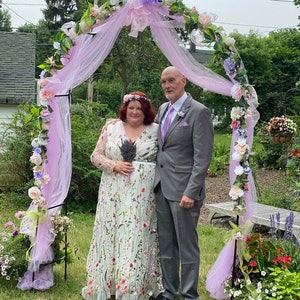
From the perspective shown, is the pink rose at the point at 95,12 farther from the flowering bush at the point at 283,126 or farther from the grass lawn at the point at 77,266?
the flowering bush at the point at 283,126

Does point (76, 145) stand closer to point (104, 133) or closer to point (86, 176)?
point (86, 176)

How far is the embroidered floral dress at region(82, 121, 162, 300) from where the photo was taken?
445 centimetres

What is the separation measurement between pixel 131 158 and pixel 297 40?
25.5 metres

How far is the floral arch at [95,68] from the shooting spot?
170 inches

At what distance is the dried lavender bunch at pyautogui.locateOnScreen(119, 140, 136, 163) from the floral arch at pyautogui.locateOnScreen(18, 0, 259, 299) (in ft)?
2.06

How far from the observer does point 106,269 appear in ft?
15.0

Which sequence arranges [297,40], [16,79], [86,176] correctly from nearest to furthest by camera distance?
[86,176], [16,79], [297,40]

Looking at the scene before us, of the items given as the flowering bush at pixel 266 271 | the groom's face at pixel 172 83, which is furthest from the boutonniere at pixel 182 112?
the flowering bush at pixel 266 271

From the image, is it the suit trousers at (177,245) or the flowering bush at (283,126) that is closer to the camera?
the suit trousers at (177,245)

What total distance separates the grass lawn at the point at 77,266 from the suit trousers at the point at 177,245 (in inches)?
19.4

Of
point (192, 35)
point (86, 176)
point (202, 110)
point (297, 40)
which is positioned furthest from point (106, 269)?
point (297, 40)

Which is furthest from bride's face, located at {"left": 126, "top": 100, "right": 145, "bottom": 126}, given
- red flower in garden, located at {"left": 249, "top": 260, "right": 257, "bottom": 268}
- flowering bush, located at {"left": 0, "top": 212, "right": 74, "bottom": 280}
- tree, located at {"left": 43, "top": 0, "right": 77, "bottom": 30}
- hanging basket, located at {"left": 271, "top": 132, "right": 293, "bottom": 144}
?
tree, located at {"left": 43, "top": 0, "right": 77, "bottom": 30}

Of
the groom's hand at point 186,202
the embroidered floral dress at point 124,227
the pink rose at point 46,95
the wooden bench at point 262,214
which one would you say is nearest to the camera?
the groom's hand at point 186,202

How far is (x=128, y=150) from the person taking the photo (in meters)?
4.44
